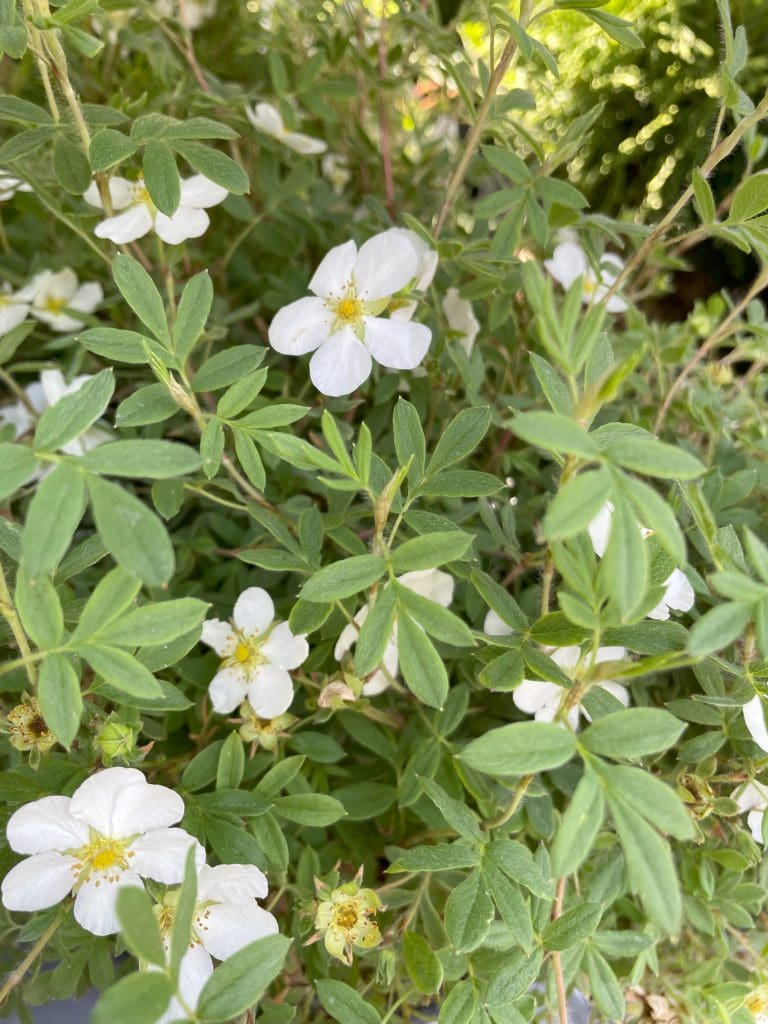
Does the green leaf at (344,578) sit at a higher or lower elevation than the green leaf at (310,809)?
higher

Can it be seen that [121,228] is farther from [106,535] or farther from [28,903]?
[28,903]

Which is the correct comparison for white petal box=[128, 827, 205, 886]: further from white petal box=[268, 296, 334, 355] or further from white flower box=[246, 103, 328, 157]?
white flower box=[246, 103, 328, 157]

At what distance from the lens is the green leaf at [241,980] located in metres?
0.42

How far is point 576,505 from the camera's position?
37cm

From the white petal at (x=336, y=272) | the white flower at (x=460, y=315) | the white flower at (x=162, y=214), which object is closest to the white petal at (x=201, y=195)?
the white flower at (x=162, y=214)

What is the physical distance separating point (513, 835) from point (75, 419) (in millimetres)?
477

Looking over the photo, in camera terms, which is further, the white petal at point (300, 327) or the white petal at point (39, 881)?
the white petal at point (300, 327)

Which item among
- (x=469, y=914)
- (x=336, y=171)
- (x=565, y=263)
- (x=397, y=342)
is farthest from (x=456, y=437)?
(x=336, y=171)

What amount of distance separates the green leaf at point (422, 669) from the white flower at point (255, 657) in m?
0.17

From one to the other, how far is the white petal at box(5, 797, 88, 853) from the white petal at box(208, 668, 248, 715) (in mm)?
143

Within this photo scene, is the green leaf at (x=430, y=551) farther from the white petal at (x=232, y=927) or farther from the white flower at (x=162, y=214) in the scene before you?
the white flower at (x=162, y=214)

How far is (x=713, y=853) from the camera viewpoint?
65 centimetres

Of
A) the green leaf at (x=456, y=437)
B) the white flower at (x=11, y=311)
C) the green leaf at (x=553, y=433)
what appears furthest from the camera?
the white flower at (x=11, y=311)

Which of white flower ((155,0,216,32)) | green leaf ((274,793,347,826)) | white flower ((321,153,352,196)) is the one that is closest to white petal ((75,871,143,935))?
green leaf ((274,793,347,826))
